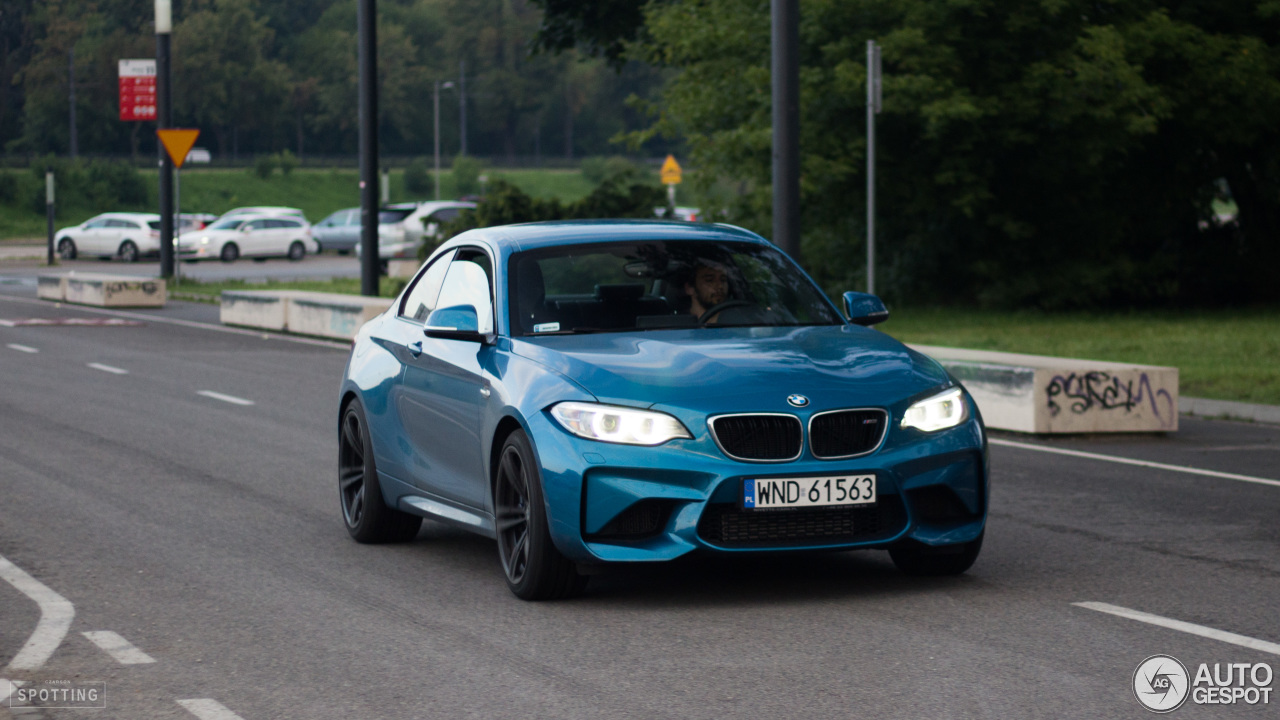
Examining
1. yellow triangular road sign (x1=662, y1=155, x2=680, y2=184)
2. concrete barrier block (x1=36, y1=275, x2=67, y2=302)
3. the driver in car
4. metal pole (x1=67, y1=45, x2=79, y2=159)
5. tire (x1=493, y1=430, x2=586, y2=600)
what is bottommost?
concrete barrier block (x1=36, y1=275, x2=67, y2=302)

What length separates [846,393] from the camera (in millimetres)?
7125

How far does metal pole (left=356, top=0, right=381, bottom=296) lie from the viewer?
27922 mm

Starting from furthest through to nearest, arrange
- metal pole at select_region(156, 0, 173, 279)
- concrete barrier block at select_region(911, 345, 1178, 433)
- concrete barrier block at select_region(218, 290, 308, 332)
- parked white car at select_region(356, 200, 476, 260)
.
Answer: parked white car at select_region(356, 200, 476, 260) < metal pole at select_region(156, 0, 173, 279) < concrete barrier block at select_region(218, 290, 308, 332) < concrete barrier block at select_region(911, 345, 1178, 433)

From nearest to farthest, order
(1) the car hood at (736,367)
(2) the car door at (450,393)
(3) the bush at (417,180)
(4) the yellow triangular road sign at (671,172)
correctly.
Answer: (1) the car hood at (736,367) < (2) the car door at (450,393) < (4) the yellow triangular road sign at (671,172) < (3) the bush at (417,180)

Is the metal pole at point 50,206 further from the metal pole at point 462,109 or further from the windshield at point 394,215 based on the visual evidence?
the metal pole at point 462,109

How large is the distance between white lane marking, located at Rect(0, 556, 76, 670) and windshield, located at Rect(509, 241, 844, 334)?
2154mm

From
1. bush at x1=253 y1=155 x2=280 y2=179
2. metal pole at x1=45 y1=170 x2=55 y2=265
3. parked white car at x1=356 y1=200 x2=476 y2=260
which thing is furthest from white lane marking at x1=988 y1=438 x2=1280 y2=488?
bush at x1=253 y1=155 x2=280 y2=179

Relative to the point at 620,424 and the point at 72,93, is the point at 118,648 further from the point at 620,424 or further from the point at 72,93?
the point at 72,93

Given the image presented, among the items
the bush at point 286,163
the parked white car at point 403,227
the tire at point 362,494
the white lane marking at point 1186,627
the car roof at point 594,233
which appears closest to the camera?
the white lane marking at point 1186,627

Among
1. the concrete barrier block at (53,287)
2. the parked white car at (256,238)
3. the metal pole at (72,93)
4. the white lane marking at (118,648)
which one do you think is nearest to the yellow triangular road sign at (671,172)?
the concrete barrier block at (53,287)

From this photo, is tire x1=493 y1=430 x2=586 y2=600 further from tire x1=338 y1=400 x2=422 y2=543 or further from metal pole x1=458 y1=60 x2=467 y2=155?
metal pole x1=458 y1=60 x2=467 y2=155

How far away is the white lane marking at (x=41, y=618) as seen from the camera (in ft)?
21.3

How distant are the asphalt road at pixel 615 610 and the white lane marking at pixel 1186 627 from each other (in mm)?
41

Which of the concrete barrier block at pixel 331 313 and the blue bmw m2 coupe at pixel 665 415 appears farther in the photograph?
the concrete barrier block at pixel 331 313
